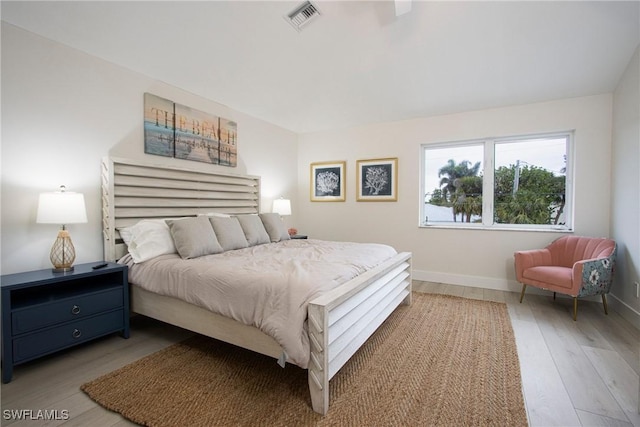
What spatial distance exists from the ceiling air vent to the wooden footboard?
2.38 meters

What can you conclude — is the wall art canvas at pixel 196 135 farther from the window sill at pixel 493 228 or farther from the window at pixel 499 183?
the window sill at pixel 493 228

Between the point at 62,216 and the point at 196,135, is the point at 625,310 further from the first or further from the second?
the point at 62,216

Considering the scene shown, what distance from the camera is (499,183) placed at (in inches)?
160

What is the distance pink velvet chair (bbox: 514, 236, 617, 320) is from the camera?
2.85m

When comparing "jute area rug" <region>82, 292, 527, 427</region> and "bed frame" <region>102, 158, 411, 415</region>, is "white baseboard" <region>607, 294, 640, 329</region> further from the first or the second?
"bed frame" <region>102, 158, 411, 415</region>

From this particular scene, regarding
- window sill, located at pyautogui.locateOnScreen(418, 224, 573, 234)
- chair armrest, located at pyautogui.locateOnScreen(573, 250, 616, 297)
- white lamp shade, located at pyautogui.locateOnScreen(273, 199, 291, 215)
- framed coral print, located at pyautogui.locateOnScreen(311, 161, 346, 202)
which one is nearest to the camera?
chair armrest, located at pyautogui.locateOnScreen(573, 250, 616, 297)

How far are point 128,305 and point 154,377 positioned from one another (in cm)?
85

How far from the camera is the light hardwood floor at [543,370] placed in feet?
5.20

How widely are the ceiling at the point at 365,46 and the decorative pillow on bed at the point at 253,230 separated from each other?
63.5 inches

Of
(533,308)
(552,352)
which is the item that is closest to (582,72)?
(533,308)

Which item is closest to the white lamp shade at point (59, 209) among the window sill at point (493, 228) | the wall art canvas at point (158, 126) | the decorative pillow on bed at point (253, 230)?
the wall art canvas at point (158, 126)

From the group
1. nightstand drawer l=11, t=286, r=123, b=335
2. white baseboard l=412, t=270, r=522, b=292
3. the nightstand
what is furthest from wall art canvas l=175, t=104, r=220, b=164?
white baseboard l=412, t=270, r=522, b=292

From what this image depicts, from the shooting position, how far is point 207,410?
63.2 inches

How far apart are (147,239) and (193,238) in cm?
40
